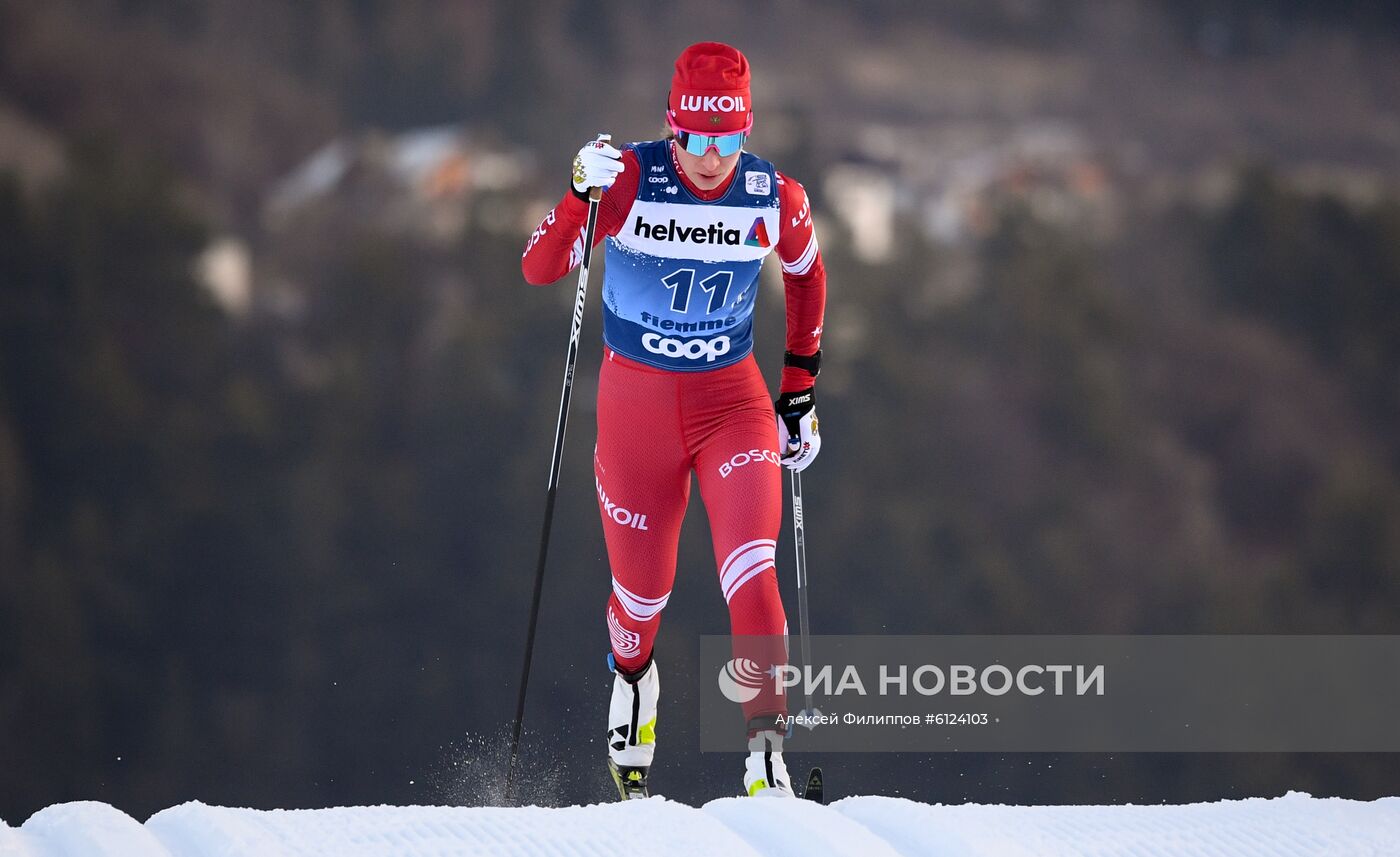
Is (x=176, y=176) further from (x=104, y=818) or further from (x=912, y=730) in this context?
(x=104, y=818)

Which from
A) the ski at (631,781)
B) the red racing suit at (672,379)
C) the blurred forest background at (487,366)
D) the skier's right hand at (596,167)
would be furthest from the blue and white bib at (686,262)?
the blurred forest background at (487,366)

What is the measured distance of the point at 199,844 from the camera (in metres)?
2.26

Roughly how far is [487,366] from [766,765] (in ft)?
23.2

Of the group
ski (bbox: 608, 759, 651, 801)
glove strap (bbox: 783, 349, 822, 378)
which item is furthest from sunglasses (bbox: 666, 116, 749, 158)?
→ ski (bbox: 608, 759, 651, 801)

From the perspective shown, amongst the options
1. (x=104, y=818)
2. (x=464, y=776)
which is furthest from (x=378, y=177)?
(x=104, y=818)

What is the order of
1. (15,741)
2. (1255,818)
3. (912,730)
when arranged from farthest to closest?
1. (15,741)
2. (912,730)
3. (1255,818)

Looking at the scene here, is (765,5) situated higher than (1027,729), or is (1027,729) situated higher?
(765,5)

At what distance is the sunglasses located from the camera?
318cm

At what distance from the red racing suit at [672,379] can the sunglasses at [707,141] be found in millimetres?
97

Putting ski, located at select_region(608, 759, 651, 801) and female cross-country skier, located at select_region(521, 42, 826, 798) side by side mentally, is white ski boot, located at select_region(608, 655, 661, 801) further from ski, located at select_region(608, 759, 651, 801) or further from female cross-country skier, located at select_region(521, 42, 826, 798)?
female cross-country skier, located at select_region(521, 42, 826, 798)

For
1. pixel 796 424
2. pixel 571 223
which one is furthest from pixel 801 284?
pixel 571 223

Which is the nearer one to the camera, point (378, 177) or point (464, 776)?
point (464, 776)

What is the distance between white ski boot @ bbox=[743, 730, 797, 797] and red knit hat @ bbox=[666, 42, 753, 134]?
133 cm

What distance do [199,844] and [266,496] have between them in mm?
7804
